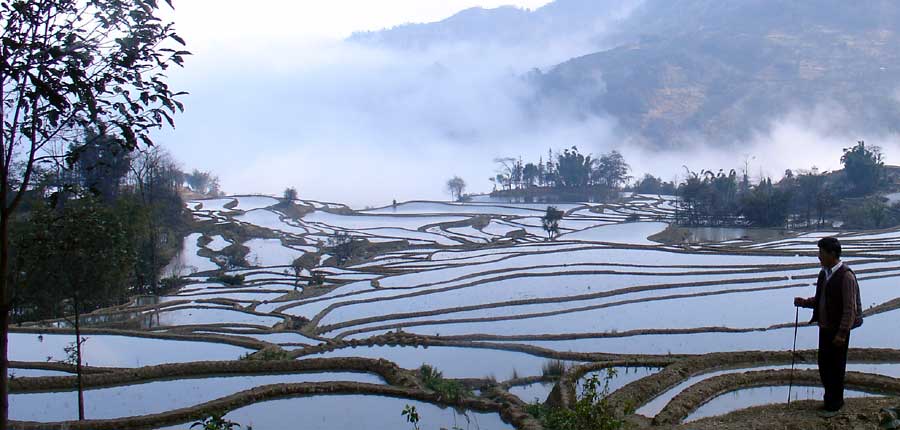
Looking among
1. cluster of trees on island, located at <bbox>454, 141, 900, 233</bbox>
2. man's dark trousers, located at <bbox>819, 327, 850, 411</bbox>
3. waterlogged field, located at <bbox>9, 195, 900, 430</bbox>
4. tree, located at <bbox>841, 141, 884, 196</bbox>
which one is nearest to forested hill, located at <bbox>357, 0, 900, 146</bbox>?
cluster of trees on island, located at <bbox>454, 141, 900, 233</bbox>

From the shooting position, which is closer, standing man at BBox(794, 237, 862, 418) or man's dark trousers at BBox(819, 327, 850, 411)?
standing man at BBox(794, 237, 862, 418)

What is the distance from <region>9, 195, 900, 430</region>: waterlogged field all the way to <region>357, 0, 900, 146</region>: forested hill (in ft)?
392

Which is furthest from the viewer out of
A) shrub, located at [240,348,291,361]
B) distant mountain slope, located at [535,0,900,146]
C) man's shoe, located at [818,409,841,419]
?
distant mountain slope, located at [535,0,900,146]

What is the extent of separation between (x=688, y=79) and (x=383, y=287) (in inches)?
6058

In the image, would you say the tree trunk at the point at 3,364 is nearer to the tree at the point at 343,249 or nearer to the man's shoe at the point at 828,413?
the man's shoe at the point at 828,413

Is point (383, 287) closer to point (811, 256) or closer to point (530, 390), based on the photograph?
point (530, 390)

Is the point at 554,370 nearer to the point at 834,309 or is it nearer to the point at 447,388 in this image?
the point at 447,388

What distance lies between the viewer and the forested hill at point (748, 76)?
141375 millimetres

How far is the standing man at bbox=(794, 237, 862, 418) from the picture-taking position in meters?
5.95

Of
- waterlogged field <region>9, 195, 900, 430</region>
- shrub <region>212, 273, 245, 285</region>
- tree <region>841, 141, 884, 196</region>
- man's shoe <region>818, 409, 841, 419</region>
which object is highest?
tree <region>841, 141, 884, 196</region>

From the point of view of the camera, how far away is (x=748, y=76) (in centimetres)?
15875

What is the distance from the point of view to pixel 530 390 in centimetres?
962

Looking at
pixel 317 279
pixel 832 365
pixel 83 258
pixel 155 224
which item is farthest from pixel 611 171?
pixel 832 365

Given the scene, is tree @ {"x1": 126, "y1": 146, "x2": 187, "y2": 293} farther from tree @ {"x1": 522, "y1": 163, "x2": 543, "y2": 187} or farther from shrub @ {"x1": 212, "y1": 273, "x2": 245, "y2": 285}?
tree @ {"x1": 522, "y1": 163, "x2": 543, "y2": 187}
